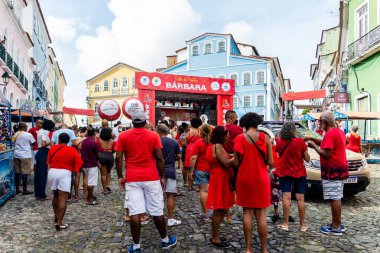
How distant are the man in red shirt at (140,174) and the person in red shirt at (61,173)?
1774mm

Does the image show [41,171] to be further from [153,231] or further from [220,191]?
[220,191]

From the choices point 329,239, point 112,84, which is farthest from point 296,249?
point 112,84

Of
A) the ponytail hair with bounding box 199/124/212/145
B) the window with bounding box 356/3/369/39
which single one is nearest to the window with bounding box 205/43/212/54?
the window with bounding box 356/3/369/39

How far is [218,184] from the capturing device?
186 inches

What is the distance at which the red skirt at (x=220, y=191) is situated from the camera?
462 centimetres

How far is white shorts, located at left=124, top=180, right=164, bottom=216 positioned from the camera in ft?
14.1

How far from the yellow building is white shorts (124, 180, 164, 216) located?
162 ft

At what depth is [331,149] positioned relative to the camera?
5.18 m

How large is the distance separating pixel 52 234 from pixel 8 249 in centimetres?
73

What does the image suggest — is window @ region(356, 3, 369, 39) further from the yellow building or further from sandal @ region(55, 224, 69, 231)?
the yellow building

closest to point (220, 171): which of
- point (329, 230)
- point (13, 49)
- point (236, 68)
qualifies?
point (329, 230)

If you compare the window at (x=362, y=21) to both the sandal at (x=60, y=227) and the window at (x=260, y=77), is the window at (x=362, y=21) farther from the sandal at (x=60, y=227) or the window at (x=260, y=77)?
the window at (x=260, y=77)

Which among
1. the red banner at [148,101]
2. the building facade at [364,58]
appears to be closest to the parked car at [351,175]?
the building facade at [364,58]

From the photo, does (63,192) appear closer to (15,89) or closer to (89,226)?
(89,226)
